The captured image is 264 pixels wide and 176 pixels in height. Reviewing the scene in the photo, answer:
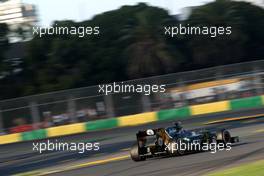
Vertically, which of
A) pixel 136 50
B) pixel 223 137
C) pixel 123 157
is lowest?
pixel 123 157

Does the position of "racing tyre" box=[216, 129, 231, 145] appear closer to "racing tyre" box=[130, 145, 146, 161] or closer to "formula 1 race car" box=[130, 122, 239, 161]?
"formula 1 race car" box=[130, 122, 239, 161]

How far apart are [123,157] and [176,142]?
87.9 inches

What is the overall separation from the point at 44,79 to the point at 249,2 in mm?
19144

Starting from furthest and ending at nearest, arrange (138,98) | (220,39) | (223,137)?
(220,39) < (138,98) < (223,137)

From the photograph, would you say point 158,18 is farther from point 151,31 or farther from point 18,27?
point 18,27

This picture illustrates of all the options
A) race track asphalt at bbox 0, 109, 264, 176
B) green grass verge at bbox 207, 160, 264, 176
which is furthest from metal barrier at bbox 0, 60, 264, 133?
green grass verge at bbox 207, 160, 264, 176

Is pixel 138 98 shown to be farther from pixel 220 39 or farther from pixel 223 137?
pixel 220 39

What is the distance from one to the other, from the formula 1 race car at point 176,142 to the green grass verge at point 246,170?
2382 millimetres

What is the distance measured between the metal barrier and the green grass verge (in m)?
14.2

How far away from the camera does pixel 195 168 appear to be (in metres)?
10.6

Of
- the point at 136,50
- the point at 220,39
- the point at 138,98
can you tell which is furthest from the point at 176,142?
the point at 220,39

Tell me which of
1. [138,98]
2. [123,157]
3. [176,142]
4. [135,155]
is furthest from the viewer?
[138,98]

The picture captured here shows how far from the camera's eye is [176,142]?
485 inches

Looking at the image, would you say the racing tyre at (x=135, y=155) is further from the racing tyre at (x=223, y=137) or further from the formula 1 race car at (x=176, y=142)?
the racing tyre at (x=223, y=137)
